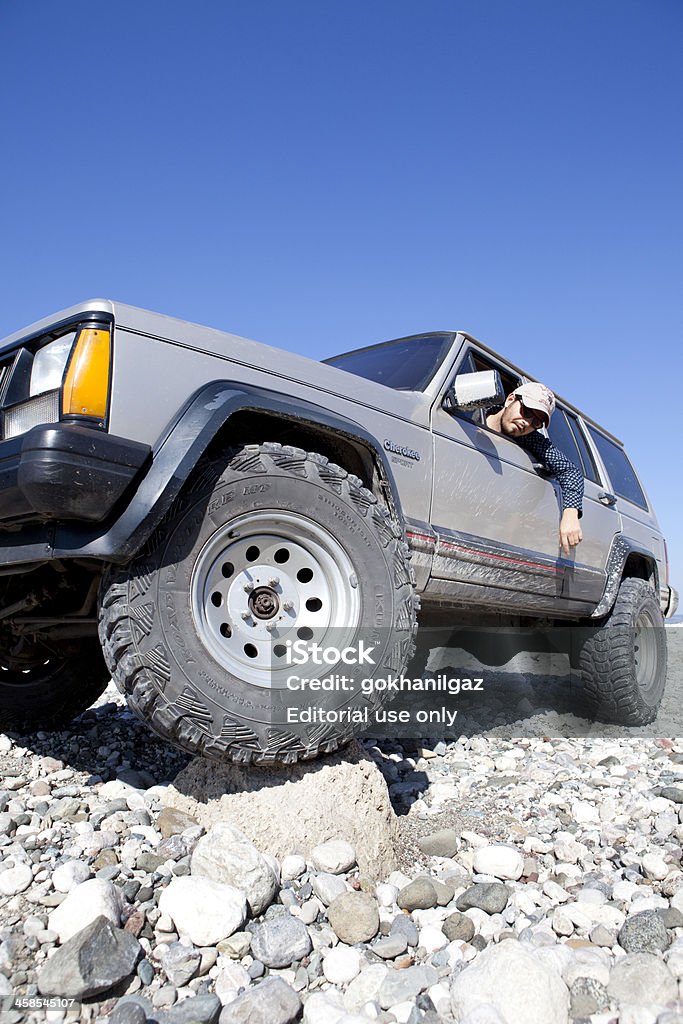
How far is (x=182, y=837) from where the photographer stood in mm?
2143

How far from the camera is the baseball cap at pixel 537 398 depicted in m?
3.73

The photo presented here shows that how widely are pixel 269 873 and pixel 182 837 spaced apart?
41 centimetres

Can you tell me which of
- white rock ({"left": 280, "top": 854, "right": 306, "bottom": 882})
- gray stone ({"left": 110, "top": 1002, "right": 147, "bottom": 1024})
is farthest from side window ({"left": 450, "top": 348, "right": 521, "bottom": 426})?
gray stone ({"left": 110, "top": 1002, "right": 147, "bottom": 1024})

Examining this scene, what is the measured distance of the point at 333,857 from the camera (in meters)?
2.05

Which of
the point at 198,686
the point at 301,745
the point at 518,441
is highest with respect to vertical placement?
the point at 518,441

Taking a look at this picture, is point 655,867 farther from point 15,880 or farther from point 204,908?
point 15,880

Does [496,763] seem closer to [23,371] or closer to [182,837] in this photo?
[182,837]

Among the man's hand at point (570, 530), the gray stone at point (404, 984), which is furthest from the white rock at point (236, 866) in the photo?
the man's hand at point (570, 530)

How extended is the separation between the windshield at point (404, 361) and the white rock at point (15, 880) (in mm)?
2415

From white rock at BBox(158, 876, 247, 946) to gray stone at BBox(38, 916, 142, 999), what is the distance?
0.46ft

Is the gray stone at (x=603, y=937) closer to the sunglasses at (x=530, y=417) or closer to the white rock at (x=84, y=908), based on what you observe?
the white rock at (x=84, y=908)

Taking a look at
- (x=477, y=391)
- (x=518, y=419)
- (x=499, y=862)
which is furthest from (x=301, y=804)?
(x=518, y=419)

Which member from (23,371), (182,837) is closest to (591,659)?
(182,837)

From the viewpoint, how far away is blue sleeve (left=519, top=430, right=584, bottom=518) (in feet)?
12.9
